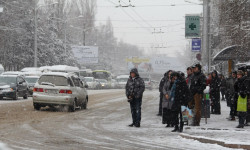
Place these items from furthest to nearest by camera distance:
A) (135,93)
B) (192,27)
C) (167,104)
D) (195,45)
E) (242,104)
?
(195,45)
(192,27)
(135,93)
(167,104)
(242,104)

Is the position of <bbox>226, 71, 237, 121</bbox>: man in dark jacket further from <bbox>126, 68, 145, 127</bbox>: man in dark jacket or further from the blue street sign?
the blue street sign

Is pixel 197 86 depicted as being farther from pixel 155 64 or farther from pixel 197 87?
pixel 155 64

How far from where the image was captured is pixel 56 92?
2253cm

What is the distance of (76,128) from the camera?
15.2 m

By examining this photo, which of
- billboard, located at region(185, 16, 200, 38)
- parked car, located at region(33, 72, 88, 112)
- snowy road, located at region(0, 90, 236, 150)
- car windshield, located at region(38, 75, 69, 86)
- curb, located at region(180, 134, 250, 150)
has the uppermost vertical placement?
billboard, located at region(185, 16, 200, 38)

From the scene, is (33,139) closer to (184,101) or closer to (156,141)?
(156,141)

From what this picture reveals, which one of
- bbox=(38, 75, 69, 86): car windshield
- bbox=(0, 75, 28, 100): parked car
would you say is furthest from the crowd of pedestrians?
bbox=(0, 75, 28, 100): parked car

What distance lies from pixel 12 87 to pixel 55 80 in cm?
993

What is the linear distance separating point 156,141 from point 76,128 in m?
3.55

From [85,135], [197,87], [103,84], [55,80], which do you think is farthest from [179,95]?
[103,84]

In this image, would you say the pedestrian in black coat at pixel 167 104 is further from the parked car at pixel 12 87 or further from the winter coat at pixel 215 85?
the parked car at pixel 12 87

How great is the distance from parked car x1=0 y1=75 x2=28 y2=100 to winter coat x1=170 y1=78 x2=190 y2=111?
19.0 metres

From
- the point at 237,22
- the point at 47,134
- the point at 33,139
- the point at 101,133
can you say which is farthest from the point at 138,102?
the point at 237,22

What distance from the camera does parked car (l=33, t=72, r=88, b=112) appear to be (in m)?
22.4
